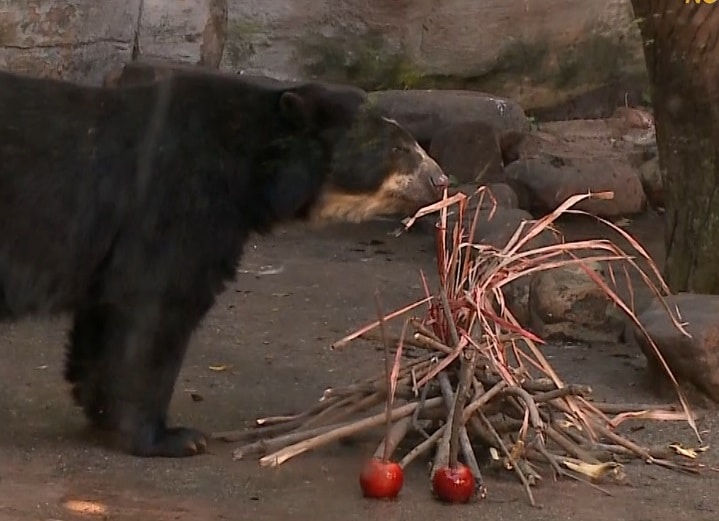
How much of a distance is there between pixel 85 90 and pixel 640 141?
6.45 m

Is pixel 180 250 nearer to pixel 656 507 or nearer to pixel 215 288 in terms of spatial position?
pixel 215 288

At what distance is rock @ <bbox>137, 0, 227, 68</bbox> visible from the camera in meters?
8.98

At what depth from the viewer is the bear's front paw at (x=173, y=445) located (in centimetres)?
413

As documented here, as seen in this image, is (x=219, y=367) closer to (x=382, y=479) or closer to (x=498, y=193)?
(x=382, y=479)

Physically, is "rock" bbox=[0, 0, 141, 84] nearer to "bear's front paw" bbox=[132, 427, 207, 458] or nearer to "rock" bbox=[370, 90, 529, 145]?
"rock" bbox=[370, 90, 529, 145]

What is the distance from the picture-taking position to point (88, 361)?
172 inches

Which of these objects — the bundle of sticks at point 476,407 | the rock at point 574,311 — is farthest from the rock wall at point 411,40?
the bundle of sticks at point 476,407

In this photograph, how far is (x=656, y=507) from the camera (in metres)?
3.70

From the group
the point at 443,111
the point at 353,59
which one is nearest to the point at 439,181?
the point at 443,111

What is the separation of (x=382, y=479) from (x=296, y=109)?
4.32 ft

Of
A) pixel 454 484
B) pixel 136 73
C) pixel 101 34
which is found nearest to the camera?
pixel 454 484

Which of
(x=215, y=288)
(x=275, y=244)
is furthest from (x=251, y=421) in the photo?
(x=275, y=244)

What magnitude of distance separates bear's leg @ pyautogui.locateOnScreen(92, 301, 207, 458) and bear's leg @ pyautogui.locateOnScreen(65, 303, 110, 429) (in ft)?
0.25

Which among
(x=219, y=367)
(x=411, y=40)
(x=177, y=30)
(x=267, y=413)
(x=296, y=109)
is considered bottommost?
(x=219, y=367)
